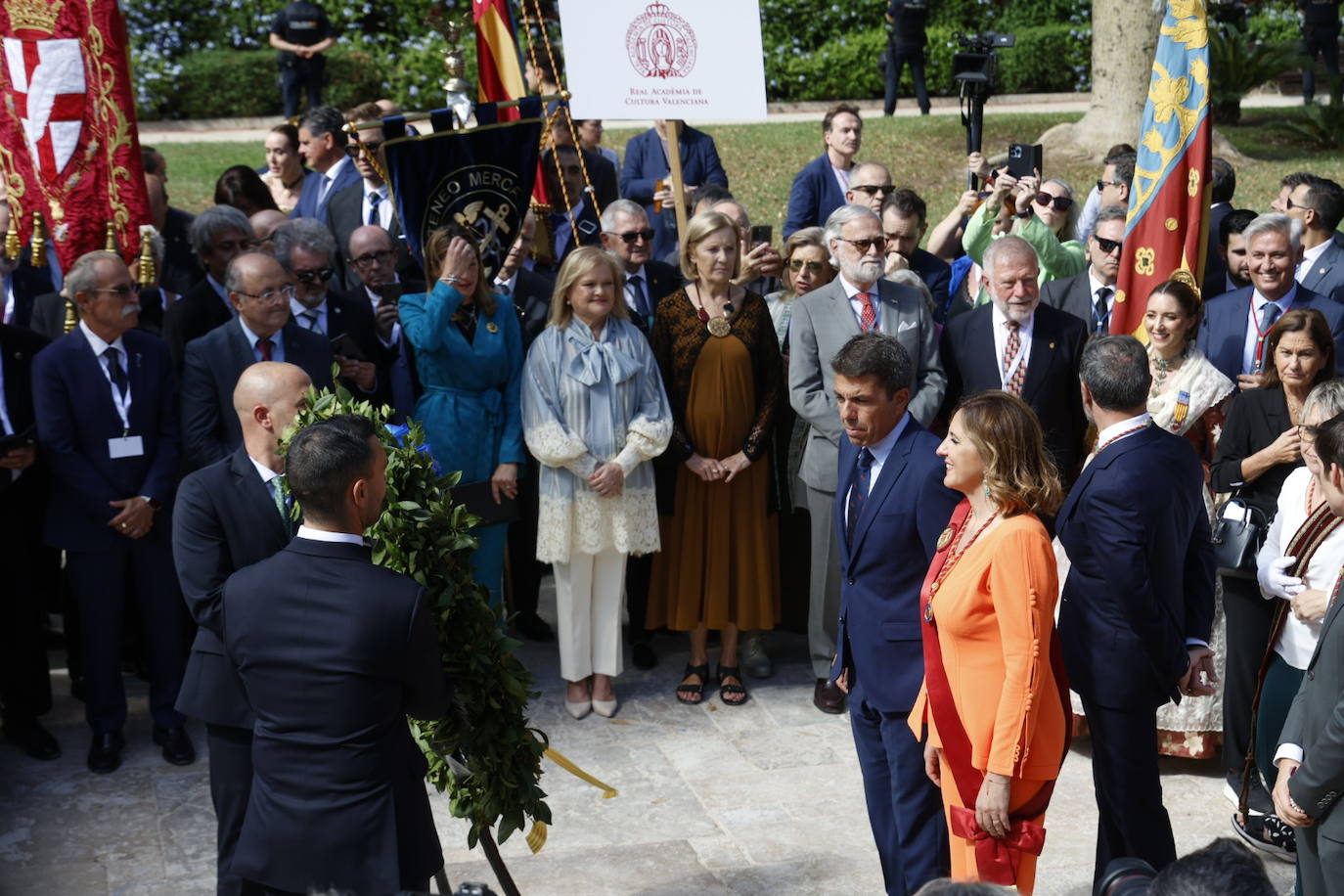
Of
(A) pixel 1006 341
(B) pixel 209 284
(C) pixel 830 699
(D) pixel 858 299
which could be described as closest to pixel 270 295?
(B) pixel 209 284

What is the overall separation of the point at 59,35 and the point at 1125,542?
517 centimetres

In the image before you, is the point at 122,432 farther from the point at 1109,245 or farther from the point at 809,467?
the point at 1109,245

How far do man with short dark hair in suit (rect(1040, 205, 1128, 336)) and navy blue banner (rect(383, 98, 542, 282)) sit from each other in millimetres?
2844

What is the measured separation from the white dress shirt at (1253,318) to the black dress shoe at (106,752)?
5.67 meters

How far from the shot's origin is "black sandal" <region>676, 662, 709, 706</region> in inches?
301

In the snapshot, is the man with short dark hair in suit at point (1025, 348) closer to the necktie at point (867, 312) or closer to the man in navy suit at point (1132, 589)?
the necktie at point (867, 312)

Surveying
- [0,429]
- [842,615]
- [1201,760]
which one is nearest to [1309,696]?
[842,615]

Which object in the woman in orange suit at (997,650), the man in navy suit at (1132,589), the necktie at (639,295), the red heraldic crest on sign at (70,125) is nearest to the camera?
the woman in orange suit at (997,650)

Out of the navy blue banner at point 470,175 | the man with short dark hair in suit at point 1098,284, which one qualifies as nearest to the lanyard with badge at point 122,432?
the navy blue banner at point 470,175

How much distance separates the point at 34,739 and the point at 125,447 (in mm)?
1470

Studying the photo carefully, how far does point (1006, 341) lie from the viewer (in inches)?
289

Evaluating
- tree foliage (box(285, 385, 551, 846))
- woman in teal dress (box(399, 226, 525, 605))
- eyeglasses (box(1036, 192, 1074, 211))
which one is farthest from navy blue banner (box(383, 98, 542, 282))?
eyeglasses (box(1036, 192, 1074, 211))

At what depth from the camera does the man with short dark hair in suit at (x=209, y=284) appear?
743 centimetres

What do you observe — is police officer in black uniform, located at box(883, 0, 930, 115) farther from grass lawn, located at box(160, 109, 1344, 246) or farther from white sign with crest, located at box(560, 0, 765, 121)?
white sign with crest, located at box(560, 0, 765, 121)
